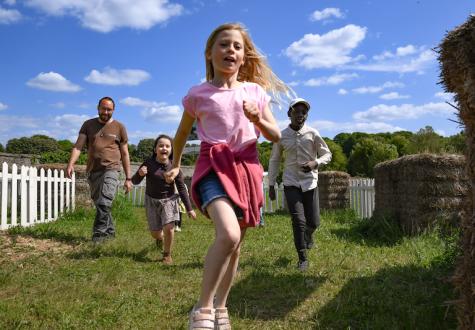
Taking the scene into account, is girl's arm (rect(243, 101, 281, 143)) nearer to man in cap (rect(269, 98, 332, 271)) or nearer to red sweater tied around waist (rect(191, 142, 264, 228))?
red sweater tied around waist (rect(191, 142, 264, 228))

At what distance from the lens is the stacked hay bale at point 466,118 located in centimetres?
251

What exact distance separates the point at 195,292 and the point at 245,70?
1.97 m

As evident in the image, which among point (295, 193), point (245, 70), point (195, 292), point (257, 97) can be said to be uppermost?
point (245, 70)

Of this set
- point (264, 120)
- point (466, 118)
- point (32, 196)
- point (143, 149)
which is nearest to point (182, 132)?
point (264, 120)

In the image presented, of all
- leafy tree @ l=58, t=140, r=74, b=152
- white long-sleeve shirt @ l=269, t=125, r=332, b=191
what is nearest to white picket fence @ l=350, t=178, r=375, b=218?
white long-sleeve shirt @ l=269, t=125, r=332, b=191

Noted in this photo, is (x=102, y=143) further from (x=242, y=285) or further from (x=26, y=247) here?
(x=242, y=285)

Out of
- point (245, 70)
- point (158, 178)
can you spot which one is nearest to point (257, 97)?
point (245, 70)

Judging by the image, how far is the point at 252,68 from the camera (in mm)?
3332

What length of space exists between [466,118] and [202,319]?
6.15 feet

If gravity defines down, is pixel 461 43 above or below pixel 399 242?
above

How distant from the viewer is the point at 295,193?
17.1 feet

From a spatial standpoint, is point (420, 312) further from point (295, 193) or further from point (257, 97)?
point (295, 193)

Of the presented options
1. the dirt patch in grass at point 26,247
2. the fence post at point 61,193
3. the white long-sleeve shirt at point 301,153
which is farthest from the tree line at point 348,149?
the white long-sleeve shirt at point 301,153

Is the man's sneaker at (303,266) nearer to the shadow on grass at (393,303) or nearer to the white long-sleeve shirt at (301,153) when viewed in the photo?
the shadow on grass at (393,303)
